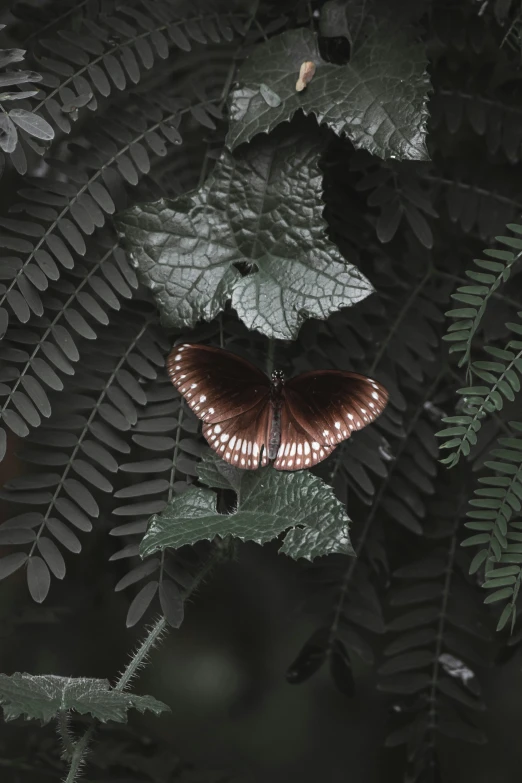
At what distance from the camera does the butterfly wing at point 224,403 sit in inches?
27.2

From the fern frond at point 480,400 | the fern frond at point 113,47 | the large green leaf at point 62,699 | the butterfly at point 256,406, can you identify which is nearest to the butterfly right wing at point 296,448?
the butterfly at point 256,406

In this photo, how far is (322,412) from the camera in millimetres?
682

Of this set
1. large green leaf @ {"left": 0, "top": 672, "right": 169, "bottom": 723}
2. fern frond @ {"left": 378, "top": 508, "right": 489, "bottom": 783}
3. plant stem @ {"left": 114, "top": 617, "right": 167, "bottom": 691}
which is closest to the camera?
large green leaf @ {"left": 0, "top": 672, "right": 169, "bottom": 723}

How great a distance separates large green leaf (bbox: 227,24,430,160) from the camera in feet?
2.29

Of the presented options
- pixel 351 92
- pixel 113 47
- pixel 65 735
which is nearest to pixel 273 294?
pixel 351 92

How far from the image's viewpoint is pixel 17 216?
2.91ft

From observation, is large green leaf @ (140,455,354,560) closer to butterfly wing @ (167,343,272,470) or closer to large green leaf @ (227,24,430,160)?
butterfly wing @ (167,343,272,470)

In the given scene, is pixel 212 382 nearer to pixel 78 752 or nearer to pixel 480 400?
pixel 480 400

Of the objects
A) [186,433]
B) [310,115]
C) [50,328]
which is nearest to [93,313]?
[50,328]

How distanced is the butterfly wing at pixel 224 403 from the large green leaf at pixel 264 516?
3 cm

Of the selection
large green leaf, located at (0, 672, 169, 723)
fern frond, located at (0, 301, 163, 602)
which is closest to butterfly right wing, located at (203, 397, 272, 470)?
fern frond, located at (0, 301, 163, 602)

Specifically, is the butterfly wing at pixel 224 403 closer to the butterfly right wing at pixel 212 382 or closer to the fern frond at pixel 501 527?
the butterfly right wing at pixel 212 382

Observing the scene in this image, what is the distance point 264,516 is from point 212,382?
130mm

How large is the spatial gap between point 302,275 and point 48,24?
41 centimetres
